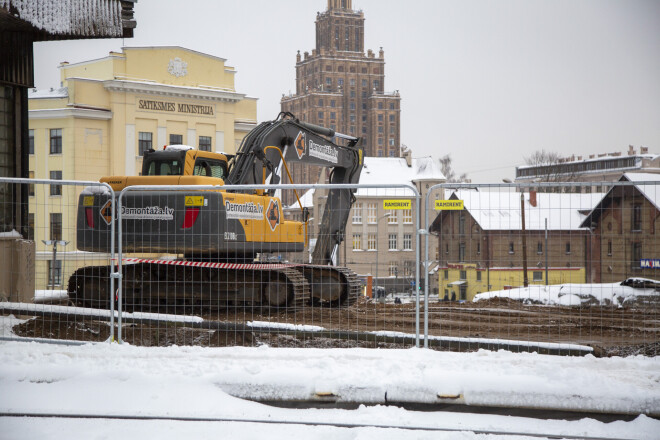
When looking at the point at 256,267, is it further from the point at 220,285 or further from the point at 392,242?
the point at 392,242

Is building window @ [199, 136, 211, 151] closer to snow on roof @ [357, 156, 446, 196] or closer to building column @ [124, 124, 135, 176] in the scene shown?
building column @ [124, 124, 135, 176]

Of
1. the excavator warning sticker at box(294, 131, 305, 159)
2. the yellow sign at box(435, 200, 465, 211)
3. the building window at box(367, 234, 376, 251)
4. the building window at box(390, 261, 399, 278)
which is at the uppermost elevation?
the excavator warning sticker at box(294, 131, 305, 159)

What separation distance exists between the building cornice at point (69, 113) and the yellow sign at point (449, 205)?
34.8m

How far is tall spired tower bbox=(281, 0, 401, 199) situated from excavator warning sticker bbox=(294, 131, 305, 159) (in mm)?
123921

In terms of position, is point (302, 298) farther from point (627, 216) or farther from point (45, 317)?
point (627, 216)

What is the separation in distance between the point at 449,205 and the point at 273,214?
4.49 meters

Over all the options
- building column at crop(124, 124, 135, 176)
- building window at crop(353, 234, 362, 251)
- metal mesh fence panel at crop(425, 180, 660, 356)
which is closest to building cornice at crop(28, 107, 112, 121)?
building column at crop(124, 124, 135, 176)

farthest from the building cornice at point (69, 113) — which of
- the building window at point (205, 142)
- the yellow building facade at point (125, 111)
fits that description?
the building window at point (205, 142)

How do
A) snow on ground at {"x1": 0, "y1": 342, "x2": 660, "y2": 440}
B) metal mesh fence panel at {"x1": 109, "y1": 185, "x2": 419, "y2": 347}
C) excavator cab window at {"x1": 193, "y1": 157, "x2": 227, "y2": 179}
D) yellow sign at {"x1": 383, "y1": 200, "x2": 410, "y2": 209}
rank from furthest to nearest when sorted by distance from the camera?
excavator cab window at {"x1": 193, "y1": 157, "x2": 227, "y2": 179}, metal mesh fence panel at {"x1": 109, "y1": 185, "x2": 419, "y2": 347}, yellow sign at {"x1": 383, "y1": 200, "x2": 410, "y2": 209}, snow on ground at {"x1": 0, "y1": 342, "x2": 660, "y2": 440}

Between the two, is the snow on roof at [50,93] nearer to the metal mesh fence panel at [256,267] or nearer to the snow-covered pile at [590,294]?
the metal mesh fence panel at [256,267]

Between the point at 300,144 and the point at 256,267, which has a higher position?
the point at 300,144

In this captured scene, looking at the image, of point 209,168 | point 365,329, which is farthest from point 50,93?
point 365,329

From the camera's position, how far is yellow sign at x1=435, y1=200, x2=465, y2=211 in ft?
26.8

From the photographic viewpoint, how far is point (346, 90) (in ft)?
509
